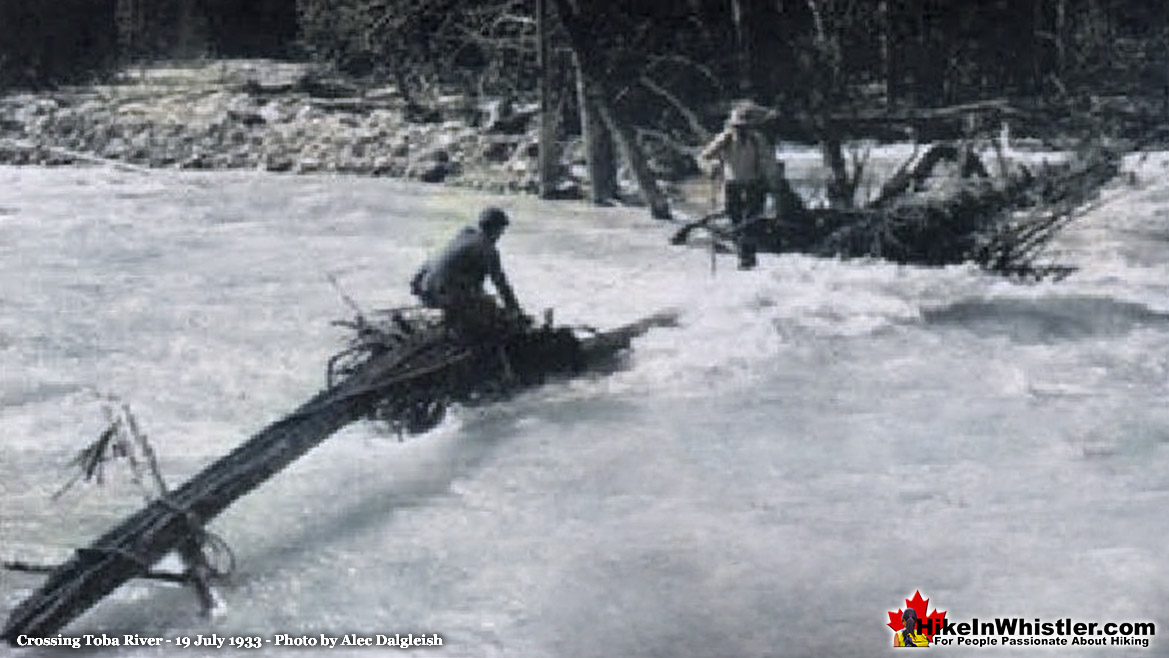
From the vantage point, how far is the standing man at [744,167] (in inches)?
485

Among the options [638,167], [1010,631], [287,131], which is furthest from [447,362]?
[287,131]

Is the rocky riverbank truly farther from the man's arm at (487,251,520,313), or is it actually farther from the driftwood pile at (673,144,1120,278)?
the man's arm at (487,251,520,313)

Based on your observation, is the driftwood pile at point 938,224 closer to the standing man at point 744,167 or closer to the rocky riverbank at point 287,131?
the standing man at point 744,167

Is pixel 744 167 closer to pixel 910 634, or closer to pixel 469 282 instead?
pixel 469 282

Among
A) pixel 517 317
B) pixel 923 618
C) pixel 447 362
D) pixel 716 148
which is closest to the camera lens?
pixel 923 618

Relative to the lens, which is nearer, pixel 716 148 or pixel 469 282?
pixel 469 282

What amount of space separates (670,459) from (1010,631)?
8.45ft

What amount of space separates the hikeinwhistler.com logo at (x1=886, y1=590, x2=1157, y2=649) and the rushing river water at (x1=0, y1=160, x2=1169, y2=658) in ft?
0.26

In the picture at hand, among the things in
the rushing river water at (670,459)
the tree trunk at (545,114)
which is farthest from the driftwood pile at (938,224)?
the tree trunk at (545,114)

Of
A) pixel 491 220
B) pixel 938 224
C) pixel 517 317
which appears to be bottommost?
pixel 517 317

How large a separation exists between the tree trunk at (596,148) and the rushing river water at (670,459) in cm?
353

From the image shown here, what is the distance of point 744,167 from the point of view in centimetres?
1242

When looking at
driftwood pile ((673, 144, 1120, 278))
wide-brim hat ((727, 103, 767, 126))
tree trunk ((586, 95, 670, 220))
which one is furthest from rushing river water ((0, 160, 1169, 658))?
tree trunk ((586, 95, 670, 220))

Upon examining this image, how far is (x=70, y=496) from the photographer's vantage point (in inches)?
→ 293
